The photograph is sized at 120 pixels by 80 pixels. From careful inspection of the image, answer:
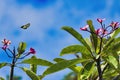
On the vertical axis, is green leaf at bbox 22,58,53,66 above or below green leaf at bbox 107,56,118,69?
above

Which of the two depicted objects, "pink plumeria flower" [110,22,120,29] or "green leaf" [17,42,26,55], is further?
"green leaf" [17,42,26,55]

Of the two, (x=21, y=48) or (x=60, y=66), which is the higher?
(x=21, y=48)

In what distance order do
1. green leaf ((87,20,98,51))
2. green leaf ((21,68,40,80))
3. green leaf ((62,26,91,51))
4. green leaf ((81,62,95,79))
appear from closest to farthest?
green leaf ((81,62,95,79))
green leaf ((62,26,91,51))
green leaf ((87,20,98,51))
green leaf ((21,68,40,80))

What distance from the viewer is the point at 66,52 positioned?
770cm

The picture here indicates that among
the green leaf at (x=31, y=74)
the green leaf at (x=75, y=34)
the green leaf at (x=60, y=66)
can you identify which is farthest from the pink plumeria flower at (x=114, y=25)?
the green leaf at (x=31, y=74)

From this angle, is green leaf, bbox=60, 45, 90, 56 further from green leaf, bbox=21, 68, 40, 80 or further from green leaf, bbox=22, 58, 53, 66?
green leaf, bbox=21, 68, 40, 80

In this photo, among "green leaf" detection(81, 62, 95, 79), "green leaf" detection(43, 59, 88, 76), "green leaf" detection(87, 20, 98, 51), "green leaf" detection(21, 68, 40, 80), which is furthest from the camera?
"green leaf" detection(21, 68, 40, 80)

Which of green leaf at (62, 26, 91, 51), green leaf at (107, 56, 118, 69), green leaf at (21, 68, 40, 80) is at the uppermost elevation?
green leaf at (62, 26, 91, 51)

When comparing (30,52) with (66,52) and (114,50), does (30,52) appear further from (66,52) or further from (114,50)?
(114,50)

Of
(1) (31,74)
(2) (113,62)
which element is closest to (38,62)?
(1) (31,74)

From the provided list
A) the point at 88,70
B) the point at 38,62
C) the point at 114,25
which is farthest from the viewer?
the point at 38,62

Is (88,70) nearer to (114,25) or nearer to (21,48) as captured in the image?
(114,25)

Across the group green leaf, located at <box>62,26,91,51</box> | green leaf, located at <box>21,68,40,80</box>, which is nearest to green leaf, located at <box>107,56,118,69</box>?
green leaf, located at <box>62,26,91,51</box>

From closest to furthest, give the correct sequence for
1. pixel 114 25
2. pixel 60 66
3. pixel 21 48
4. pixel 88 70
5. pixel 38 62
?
1. pixel 60 66
2. pixel 88 70
3. pixel 114 25
4. pixel 38 62
5. pixel 21 48
